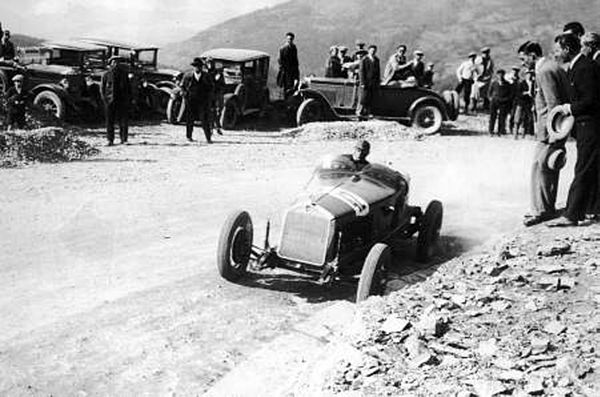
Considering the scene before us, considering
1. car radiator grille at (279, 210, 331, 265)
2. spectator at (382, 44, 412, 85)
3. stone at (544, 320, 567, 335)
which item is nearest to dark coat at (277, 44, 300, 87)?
spectator at (382, 44, 412, 85)

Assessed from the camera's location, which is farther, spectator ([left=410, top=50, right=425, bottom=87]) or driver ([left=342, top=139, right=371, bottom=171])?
spectator ([left=410, top=50, right=425, bottom=87])

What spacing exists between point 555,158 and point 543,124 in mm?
408

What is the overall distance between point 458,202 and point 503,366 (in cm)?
691

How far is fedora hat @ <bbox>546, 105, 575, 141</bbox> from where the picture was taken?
7656mm

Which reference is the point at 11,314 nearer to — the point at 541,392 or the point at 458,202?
the point at 541,392

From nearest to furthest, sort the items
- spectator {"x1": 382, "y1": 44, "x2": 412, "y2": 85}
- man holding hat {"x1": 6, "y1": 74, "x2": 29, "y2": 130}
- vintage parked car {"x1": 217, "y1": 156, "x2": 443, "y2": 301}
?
vintage parked car {"x1": 217, "y1": 156, "x2": 443, "y2": 301} → man holding hat {"x1": 6, "y1": 74, "x2": 29, "y2": 130} → spectator {"x1": 382, "y1": 44, "x2": 412, "y2": 85}

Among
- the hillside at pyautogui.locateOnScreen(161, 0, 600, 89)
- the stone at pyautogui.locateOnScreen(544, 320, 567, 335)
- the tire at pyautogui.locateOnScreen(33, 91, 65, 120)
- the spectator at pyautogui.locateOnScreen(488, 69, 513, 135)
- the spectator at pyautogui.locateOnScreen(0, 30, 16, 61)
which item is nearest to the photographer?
the stone at pyautogui.locateOnScreen(544, 320, 567, 335)

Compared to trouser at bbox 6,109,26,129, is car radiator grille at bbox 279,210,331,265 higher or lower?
lower

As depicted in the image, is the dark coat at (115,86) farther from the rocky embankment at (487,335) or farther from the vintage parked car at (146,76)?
the rocky embankment at (487,335)

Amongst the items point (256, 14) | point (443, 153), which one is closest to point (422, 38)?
point (256, 14)

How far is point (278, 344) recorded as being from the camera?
6.11 m

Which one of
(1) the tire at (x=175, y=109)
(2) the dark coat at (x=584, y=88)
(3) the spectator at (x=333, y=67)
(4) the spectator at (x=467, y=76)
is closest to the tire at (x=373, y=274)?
(2) the dark coat at (x=584, y=88)

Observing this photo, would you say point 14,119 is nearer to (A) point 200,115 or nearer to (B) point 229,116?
(A) point 200,115

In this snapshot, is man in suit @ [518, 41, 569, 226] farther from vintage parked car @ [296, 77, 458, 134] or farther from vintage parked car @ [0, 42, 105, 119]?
vintage parked car @ [0, 42, 105, 119]
